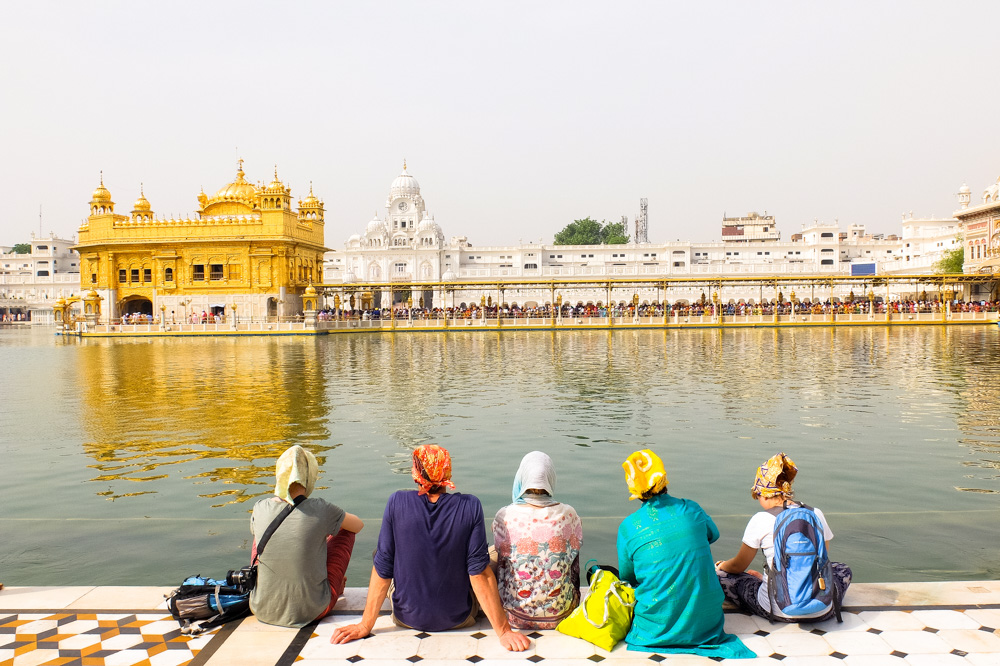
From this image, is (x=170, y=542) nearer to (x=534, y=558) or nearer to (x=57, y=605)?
(x=57, y=605)

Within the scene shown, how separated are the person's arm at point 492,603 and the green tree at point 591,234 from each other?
4241 inches

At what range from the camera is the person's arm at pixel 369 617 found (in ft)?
Result: 14.3

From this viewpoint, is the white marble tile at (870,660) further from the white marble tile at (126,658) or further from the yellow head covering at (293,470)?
the white marble tile at (126,658)

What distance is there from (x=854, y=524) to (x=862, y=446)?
3.64m

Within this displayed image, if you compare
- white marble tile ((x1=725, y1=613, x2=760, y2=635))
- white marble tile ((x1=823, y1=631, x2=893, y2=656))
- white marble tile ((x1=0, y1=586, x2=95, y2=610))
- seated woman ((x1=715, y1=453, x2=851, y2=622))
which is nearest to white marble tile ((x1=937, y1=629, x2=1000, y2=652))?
white marble tile ((x1=823, y1=631, x2=893, y2=656))

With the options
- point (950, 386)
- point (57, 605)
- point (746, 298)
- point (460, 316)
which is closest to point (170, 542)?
point (57, 605)

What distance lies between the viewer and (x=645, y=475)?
13.7 ft

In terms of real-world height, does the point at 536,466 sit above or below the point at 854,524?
above

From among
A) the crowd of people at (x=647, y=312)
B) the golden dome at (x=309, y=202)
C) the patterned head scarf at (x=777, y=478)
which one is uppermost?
the golden dome at (x=309, y=202)

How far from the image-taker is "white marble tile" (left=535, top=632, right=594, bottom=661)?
13.6ft

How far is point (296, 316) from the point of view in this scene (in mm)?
49969

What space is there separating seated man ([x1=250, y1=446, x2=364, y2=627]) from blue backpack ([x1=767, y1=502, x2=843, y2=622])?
2650 millimetres

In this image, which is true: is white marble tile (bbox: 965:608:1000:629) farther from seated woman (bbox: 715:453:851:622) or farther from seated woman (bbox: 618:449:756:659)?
seated woman (bbox: 618:449:756:659)

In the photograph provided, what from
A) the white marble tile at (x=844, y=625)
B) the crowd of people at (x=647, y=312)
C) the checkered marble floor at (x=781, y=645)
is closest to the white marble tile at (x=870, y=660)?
the checkered marble floor at (x=781, y=645)
